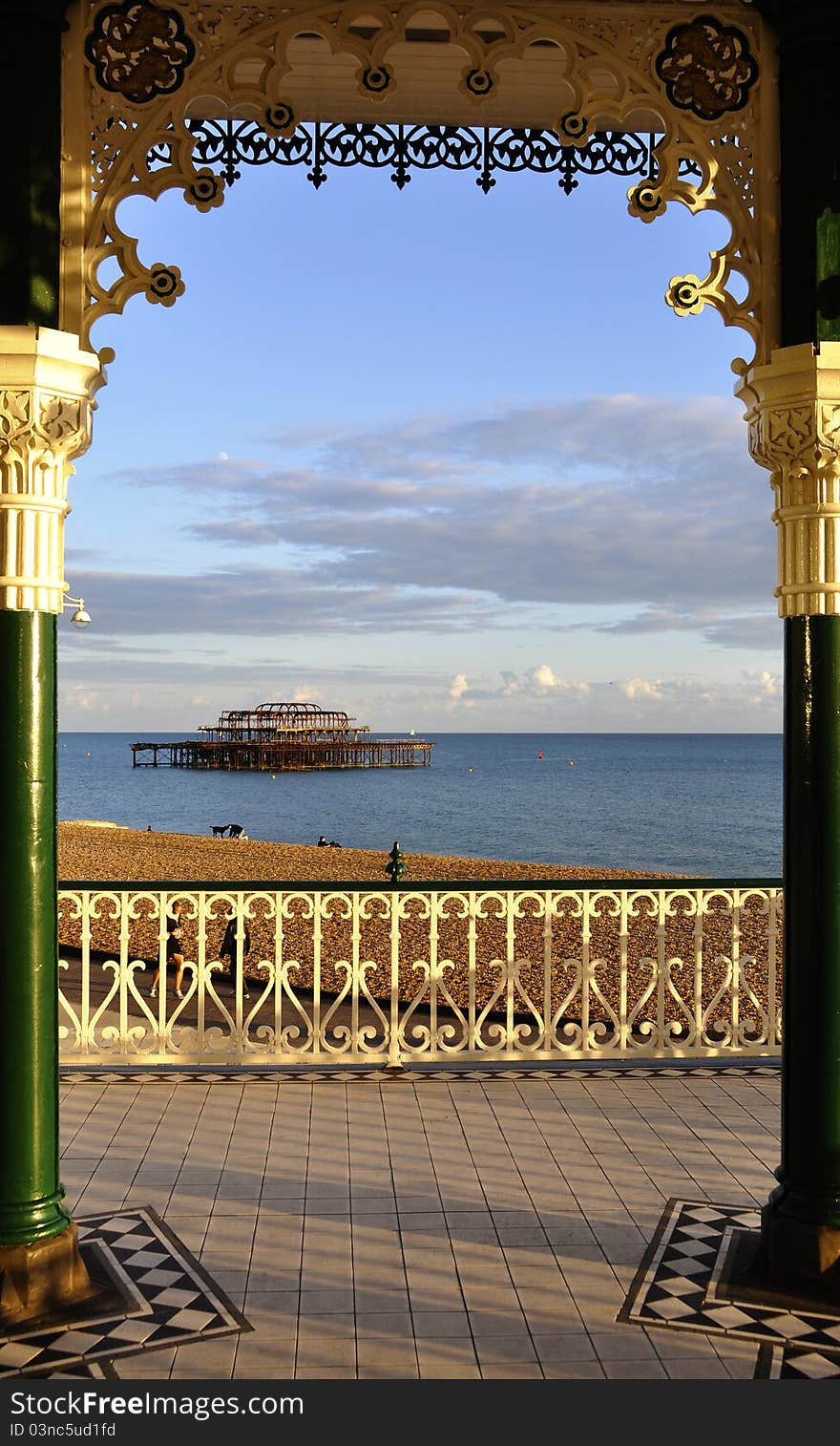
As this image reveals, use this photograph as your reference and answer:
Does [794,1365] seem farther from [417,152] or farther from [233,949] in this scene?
[233,949]

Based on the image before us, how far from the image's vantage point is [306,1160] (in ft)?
14.4

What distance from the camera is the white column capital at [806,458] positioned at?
335 centimetres

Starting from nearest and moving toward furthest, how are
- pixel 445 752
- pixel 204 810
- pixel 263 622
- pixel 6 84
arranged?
pixel 6 84, pixel 204 810, pixel 263 622, pixel 445 752

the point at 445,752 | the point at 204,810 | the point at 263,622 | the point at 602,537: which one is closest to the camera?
the point at 204,810

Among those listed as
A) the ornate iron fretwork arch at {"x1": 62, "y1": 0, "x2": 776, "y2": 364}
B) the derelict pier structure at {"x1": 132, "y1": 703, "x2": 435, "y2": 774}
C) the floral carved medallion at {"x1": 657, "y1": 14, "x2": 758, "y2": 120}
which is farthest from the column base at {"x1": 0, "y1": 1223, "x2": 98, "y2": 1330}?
the derelict pier structure at {"x1": 132, "y1": 703, "x2": 435, "y2": 774}

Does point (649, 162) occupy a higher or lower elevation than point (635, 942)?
higher

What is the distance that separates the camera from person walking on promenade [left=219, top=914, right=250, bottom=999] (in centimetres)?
538

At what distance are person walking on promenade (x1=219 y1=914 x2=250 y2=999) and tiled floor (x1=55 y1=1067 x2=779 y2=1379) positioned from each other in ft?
1.88

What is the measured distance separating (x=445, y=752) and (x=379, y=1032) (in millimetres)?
125210

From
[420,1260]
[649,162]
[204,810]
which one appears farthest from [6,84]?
[204,810]

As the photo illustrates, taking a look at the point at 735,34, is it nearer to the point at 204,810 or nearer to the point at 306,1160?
the point at 306,1160

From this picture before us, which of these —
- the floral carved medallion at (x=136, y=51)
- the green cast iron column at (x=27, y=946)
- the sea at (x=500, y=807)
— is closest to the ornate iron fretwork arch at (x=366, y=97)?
the floral carved medallion at (x=136, y=51)

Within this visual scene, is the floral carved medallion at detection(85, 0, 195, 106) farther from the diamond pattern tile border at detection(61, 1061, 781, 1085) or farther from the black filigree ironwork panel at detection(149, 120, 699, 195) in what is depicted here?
the diamond pattern tile border at detection(61, 1061, 781, 1085)

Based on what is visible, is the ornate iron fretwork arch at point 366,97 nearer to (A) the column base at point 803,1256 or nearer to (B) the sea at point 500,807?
(A) the column base at point 803,1256
